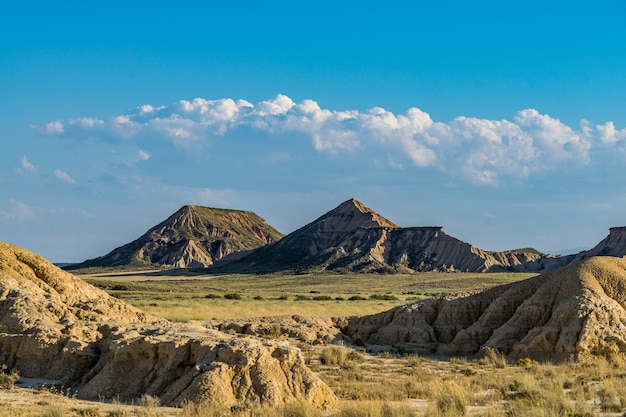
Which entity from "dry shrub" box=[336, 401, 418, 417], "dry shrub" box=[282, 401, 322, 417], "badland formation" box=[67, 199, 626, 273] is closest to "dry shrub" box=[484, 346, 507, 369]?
"dry shrub" box=[336, 401, 418, 417]

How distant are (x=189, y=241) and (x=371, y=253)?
4973 centimetres

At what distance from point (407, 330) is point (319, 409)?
1367cm

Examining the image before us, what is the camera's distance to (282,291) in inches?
3231

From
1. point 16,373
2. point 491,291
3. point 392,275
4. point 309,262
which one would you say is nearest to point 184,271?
point 309,262

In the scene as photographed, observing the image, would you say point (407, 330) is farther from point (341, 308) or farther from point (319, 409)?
point (341, 308)

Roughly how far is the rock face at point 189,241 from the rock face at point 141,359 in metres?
133

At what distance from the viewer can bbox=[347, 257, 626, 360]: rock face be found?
22641 millimetres

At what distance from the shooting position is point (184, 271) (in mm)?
135875

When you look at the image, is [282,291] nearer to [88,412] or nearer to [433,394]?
[433,394]

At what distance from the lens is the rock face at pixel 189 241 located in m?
155

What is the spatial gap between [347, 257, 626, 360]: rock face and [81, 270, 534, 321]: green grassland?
455 inches

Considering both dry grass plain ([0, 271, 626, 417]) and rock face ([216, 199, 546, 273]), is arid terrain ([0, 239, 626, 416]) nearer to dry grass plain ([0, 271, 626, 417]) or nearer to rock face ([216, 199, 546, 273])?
dry grass plain ([0, 271, 626, 417])

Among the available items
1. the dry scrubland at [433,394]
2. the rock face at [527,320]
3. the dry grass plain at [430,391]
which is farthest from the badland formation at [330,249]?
the dry scrubland at [433,394]

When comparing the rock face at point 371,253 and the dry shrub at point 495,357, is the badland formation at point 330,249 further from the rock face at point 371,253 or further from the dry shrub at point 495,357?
the dry shrub at point 495,357
